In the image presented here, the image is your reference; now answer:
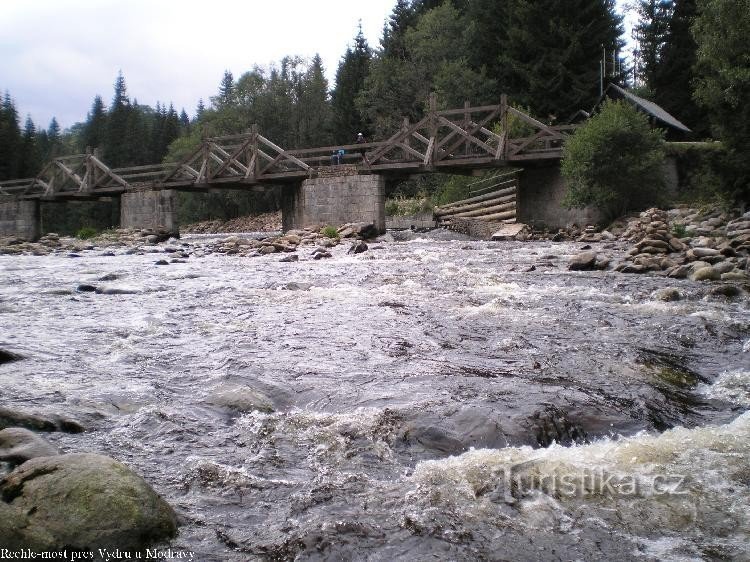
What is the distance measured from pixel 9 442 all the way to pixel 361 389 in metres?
2.07

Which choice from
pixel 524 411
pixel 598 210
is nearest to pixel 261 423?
pixel 524 411

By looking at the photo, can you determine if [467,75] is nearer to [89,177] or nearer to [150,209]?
[150,209]

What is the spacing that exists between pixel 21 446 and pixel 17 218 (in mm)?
35295

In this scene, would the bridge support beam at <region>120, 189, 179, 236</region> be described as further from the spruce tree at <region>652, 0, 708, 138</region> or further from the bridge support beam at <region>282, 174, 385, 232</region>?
the spruce tree at <region>652, 0, 708, 138</region>

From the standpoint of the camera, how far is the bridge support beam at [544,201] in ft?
73.2

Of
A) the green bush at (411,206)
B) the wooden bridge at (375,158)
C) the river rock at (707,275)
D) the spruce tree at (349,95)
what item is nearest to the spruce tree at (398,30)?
the spruce tree at (349,95)

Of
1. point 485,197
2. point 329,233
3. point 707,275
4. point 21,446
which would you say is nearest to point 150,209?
point 329,233

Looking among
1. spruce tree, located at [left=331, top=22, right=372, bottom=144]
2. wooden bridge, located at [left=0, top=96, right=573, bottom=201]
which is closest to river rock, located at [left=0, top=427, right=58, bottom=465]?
wooden bridge, located at [left=0, top=96, right=573, bottom=201]

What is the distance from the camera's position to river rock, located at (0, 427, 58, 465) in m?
2.66

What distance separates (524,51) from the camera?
37125 mm

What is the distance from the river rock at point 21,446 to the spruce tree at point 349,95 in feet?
158

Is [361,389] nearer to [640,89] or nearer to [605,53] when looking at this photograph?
[605,53]

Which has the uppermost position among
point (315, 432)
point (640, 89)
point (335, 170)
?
point (640, 89)

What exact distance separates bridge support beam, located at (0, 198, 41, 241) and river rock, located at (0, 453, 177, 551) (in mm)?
34958
